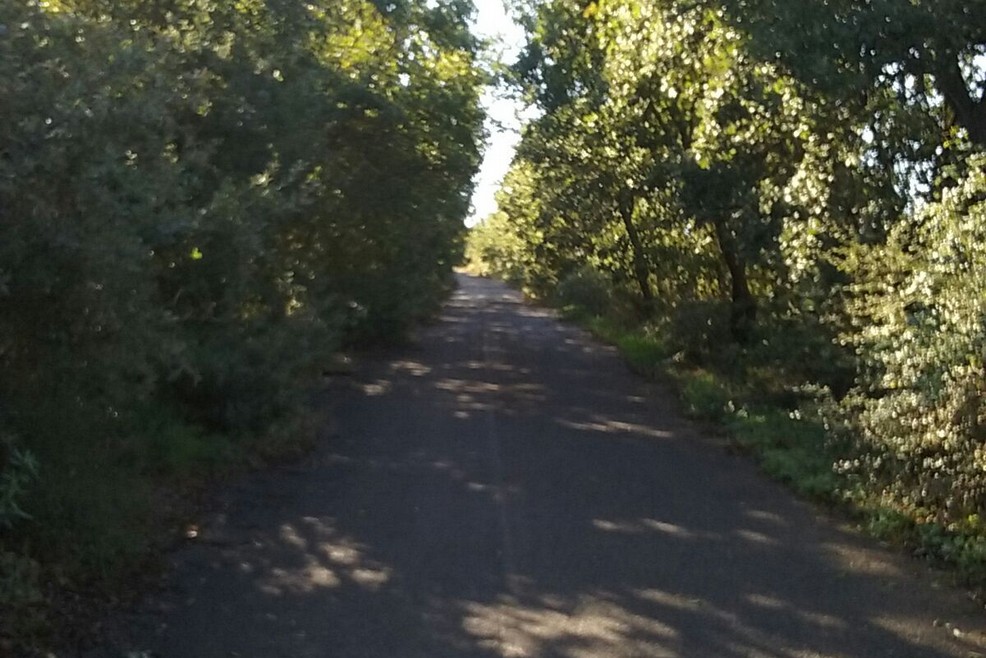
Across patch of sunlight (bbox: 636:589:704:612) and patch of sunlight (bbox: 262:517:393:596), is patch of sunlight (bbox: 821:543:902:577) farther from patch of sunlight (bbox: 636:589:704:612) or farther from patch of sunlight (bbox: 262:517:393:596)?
patch of sunlight (bbox: 262:517:393:596)

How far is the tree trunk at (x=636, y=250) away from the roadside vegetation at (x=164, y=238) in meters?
3.96

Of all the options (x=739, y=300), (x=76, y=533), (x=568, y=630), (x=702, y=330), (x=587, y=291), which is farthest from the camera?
(x=587, y=291)

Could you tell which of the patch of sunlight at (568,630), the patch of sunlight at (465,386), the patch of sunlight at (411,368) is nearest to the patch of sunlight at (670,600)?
the patch of sunlight at (568,630)

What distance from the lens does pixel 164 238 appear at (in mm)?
8461

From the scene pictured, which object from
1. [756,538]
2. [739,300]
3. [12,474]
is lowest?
[756,538]

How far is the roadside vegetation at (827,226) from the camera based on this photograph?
33.6 ft

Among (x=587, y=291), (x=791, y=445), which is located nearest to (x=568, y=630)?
(x=791, y=445)

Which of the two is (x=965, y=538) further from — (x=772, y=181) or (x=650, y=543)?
(x=772, y=181)

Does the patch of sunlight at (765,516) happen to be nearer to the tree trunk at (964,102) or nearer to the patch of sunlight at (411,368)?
the tree trunk at (964,102)

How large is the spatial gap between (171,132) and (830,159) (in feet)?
25.4

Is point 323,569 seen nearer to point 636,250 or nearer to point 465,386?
point 465,386

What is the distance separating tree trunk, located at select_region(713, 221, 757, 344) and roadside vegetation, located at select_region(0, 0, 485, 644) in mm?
5995

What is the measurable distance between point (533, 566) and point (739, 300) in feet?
42.0

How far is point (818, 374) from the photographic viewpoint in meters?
15.3
